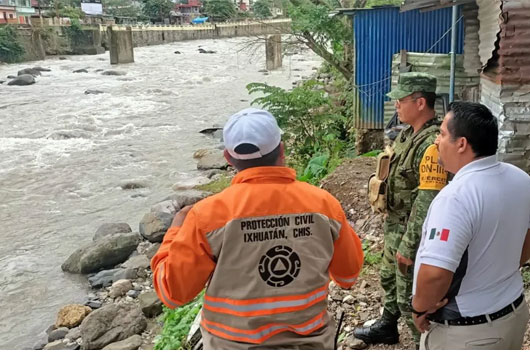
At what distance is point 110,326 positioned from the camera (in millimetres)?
6270

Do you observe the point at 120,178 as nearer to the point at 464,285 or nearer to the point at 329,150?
the point at 329,150

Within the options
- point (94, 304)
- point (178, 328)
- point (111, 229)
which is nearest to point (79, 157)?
point (111, 229)

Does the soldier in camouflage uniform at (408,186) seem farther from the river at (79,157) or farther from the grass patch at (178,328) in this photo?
the river at (79,157)

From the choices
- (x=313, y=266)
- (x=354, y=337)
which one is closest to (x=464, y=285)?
(x=313, y=266)

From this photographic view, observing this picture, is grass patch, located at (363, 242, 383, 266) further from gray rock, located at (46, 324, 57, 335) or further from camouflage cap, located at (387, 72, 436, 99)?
gray rock, located at (46, 324, 57, 335)

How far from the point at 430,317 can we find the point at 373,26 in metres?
7.38

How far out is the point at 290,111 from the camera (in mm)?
9805

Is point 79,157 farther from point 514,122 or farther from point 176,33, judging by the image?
point 176,33

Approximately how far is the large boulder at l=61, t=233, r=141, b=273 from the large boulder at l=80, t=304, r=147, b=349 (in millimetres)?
2146

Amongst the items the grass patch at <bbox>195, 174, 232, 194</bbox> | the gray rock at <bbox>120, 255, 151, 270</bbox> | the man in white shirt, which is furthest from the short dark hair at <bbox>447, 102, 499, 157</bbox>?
the grass patch at <bbox>195, 174, 232, 194</bbox>

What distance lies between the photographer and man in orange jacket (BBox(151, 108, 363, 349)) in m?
1.93

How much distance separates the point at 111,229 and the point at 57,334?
328 centimetres

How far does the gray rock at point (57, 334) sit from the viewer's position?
6.52 meters

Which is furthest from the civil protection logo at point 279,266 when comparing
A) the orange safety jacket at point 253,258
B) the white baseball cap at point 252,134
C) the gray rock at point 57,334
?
the gray rock at point 57,334
